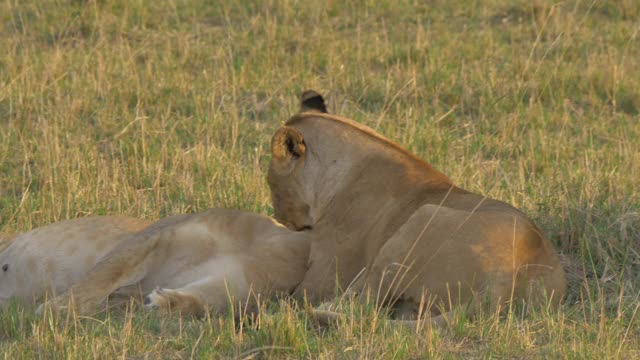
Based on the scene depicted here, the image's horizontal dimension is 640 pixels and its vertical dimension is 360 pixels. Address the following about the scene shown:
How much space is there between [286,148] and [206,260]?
61 cm

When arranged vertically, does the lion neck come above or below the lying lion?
above

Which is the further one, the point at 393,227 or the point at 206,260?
the point at 206,260

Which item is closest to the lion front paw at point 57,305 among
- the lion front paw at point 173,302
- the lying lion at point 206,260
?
the lying lion at point 206,260

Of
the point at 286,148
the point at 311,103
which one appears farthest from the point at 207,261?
the point at 311,103

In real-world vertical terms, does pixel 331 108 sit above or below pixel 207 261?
below

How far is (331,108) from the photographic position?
8.68 m

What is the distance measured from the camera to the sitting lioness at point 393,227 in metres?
4.90

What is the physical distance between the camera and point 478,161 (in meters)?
7.51

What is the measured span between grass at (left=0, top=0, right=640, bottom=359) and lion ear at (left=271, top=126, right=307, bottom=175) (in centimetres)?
65

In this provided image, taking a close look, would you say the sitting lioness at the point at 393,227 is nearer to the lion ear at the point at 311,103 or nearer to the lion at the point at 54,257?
the lion ear at the point at 311,103

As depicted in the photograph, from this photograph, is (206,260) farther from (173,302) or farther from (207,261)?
(173,302)

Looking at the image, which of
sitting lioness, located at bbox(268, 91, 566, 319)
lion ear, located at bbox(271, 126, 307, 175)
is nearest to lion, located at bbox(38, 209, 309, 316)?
sitting lioness, located at bbox(268, 91, 566, 319)

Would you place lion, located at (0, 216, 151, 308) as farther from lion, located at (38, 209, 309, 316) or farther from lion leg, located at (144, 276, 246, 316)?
lion leg, located at (144, 276, 246, 316)

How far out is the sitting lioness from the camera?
16.1ft
